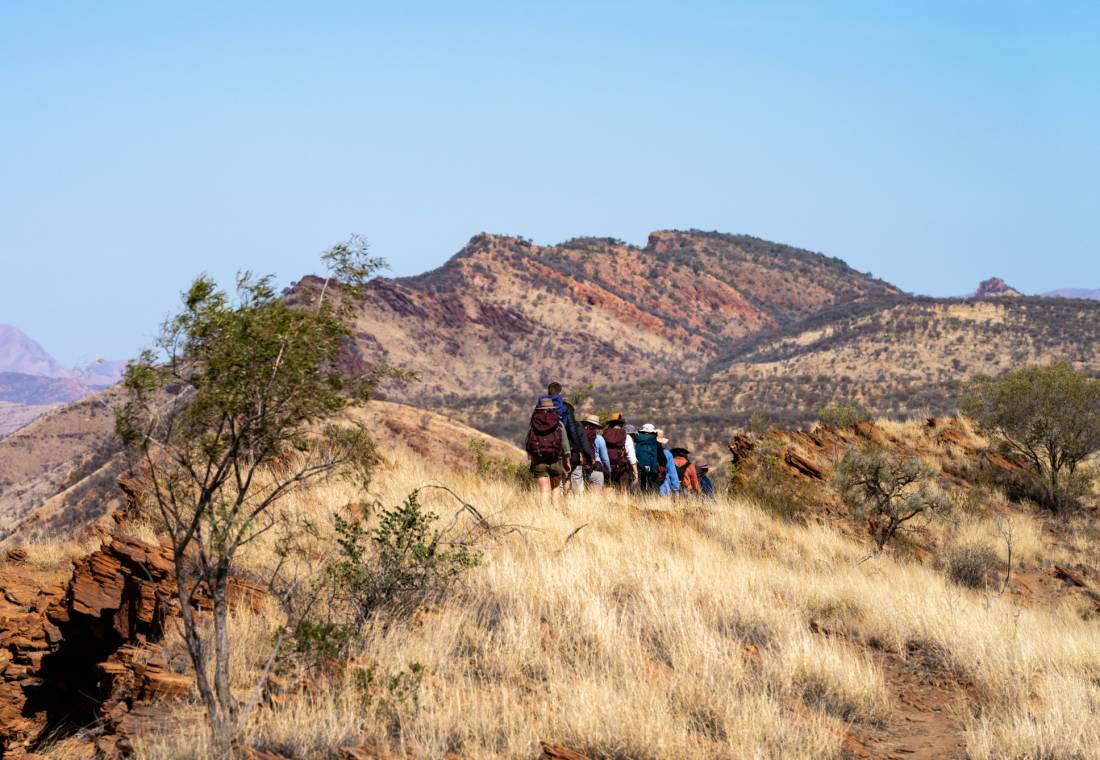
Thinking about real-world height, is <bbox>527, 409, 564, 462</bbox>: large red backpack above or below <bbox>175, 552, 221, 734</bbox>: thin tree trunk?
above

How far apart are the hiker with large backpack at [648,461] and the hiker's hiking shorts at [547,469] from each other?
247 centimetres

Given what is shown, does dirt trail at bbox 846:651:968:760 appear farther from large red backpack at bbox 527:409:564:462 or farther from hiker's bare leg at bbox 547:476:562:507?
large red backpack at bbox 527:409:564:462

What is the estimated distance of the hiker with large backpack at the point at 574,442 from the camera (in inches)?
492

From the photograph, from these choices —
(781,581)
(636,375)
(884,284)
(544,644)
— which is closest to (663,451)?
(781,581)

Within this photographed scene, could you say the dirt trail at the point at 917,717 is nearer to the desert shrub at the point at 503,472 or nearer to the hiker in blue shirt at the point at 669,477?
the desert shrub at the point at 503,472

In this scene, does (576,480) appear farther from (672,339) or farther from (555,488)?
(672,339)

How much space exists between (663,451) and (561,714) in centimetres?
932

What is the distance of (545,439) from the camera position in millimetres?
11930

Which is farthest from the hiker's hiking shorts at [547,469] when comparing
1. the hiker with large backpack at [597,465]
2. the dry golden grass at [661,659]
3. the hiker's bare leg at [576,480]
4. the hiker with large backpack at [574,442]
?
the dry golden grass at [661,659]

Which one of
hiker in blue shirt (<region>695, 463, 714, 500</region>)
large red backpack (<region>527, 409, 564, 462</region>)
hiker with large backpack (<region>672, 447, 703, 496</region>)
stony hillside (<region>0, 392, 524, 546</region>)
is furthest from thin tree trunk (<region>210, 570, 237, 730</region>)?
hiker in blue shirt (<region>695, 463, 714, 500</region>)

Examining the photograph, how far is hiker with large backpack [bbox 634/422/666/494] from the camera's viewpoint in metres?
14.3

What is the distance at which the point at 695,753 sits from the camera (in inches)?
210

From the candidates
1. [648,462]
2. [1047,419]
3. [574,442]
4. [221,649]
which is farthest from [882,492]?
[221,649]

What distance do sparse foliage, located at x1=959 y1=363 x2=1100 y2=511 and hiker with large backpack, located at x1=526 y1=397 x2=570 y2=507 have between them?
40.4 feet
